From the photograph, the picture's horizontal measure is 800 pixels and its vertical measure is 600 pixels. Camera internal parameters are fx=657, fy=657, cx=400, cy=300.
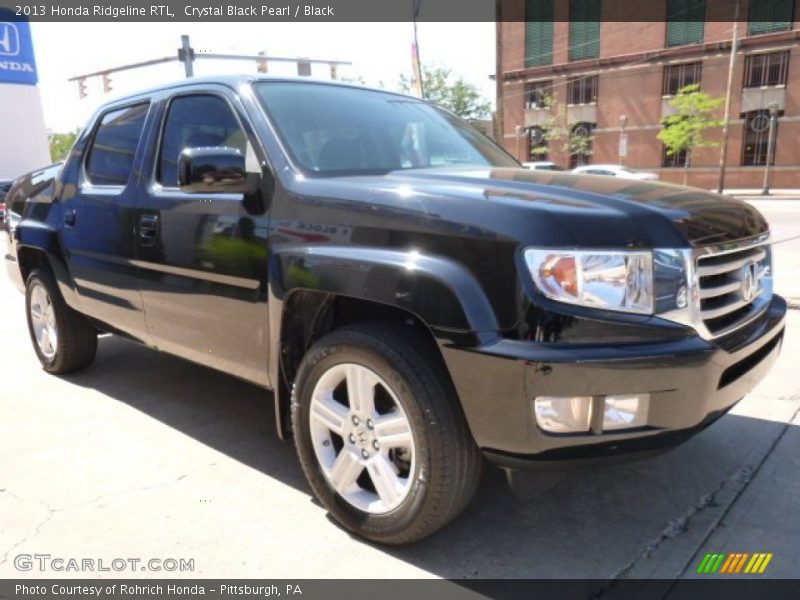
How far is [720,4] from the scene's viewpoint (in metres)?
37.5

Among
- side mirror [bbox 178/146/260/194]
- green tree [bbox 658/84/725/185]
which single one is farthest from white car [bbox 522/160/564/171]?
green tree [bbox 658/84/725/185]

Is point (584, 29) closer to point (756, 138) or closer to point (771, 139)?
point (756, 138)

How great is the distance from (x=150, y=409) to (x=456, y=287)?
271 cm

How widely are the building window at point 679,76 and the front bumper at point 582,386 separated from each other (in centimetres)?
4095

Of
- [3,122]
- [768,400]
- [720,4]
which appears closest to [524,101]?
[720,4]

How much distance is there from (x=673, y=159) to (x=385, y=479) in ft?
137

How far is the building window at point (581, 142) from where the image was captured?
138 ft

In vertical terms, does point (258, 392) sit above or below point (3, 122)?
below

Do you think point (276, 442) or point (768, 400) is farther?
point (768, 400)

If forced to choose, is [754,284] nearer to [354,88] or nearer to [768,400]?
[768,400]

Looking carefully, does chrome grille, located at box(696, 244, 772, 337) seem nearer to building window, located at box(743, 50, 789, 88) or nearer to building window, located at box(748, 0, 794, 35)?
building window, located at box(743, 50, 789, 88)

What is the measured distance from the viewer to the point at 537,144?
44.3 metres

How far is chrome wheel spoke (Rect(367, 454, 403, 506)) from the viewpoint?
8.13 feet

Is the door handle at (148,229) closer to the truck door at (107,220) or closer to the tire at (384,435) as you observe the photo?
the truck door at (107,220)
